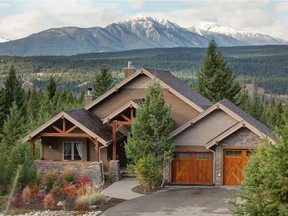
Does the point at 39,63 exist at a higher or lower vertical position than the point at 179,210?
higher

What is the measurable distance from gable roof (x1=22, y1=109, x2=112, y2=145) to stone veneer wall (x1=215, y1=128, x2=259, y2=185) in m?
6.03

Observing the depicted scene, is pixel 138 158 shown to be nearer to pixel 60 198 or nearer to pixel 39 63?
pixel 60 198

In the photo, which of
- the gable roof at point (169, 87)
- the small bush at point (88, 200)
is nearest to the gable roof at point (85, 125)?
the gable roof at point (169, 87)

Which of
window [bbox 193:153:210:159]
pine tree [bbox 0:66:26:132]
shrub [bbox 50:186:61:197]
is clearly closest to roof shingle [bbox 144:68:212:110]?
window [bbox 193:153:210:159]

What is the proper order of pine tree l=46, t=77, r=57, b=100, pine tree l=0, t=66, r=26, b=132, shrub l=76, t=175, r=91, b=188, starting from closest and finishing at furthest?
shrub l=76, t=175, r=91, b=188 < pine tree l=0, t=66, r=26, b=132 < pine tree l=46, t=77, r=57, b=100

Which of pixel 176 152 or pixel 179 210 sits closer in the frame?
pixel 179 210

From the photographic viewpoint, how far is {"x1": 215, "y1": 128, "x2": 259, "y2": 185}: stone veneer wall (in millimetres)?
24578

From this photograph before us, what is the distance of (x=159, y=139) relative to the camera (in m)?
24.5

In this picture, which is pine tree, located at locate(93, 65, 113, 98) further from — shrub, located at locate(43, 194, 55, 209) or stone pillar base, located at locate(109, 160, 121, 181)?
shrub, located at locate(43, 194, 55, 209)

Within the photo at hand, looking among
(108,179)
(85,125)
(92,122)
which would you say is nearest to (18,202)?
(108,179)

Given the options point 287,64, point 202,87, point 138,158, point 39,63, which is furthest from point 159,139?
point 287,64

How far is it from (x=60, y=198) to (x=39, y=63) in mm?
160945

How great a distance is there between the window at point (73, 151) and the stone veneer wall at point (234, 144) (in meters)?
7.90

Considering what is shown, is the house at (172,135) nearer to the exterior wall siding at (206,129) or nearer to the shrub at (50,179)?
the exterior wall siding at (206,129)
